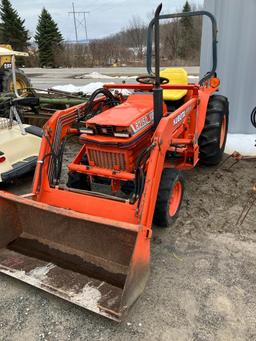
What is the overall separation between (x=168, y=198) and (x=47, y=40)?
108 feet

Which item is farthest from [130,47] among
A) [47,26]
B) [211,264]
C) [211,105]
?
[211,264]

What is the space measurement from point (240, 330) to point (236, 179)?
8.41 feet

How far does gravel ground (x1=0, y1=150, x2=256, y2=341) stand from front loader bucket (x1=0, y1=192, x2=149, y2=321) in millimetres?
169

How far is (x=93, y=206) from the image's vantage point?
299 cm

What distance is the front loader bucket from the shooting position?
238cm

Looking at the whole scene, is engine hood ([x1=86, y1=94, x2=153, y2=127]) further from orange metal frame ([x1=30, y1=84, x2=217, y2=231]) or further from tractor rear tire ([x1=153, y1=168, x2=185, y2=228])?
tractor rear tire ([x1=153, y1=168, x2=185, y2=228])

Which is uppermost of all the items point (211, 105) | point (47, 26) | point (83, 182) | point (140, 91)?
point (47, 26)

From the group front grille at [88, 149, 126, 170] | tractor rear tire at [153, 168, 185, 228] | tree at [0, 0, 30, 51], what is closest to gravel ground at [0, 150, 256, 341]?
tractor rear tire at [153, 168, 185, 228]

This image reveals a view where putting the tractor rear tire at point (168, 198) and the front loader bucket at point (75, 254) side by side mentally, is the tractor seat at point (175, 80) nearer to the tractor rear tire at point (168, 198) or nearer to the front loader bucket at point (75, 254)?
the tractor rear tire at point (168, 198)

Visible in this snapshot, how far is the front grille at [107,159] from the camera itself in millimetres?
3238

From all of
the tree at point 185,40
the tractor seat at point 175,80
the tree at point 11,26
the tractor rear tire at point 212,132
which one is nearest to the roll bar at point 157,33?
the tractor seat at point 175,80

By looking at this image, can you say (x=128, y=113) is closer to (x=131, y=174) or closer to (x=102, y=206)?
(x=131, y=174)

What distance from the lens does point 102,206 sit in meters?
2.96

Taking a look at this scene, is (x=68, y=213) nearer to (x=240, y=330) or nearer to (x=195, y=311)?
(x=195, y=311)
